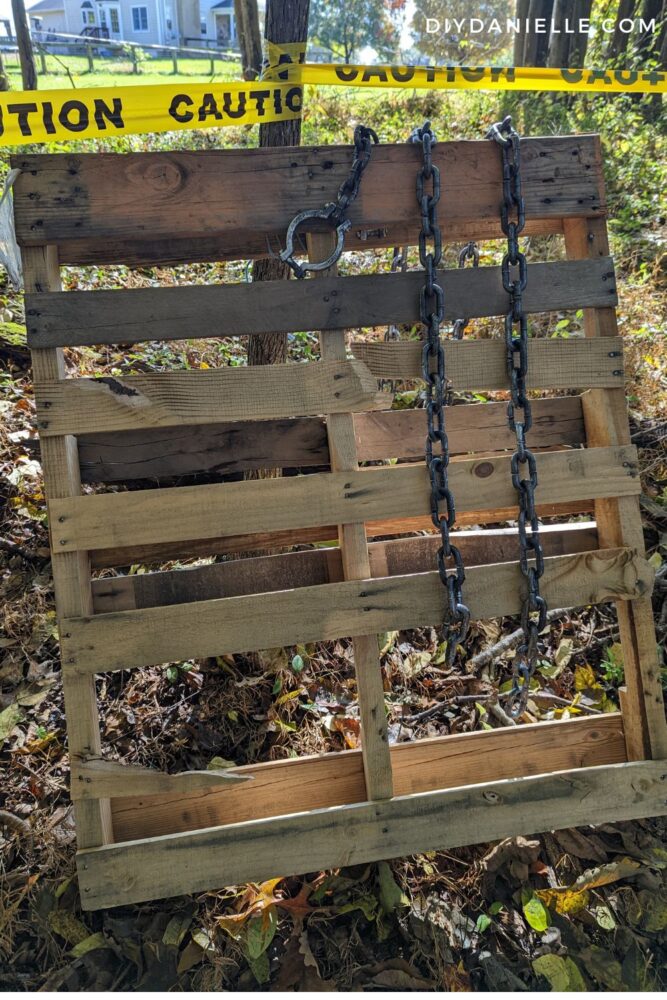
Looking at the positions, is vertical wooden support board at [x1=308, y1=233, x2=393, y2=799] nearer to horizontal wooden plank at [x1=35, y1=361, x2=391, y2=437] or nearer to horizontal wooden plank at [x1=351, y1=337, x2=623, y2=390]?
horizontal wooden plank at [x1=35, y1=361, x2=391, y2=437]

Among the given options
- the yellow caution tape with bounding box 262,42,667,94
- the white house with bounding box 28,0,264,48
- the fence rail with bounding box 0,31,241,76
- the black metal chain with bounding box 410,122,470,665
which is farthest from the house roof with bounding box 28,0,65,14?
the black metal chain with bounding box 410,122,470,665

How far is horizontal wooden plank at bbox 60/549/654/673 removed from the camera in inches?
93.8

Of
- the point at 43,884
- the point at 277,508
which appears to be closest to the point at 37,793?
the point at 43,884

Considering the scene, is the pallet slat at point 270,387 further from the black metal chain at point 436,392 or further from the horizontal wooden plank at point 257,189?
the horizontal wooden plank at point 257,189

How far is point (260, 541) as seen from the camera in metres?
2.73

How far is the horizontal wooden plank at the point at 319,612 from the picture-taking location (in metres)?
2.38

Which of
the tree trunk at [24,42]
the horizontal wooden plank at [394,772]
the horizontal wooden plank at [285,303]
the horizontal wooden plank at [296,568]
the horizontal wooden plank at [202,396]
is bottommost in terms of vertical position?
the horizontal wooden plank at [394,772]

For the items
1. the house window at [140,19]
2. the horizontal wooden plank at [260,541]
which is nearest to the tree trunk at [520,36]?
the house window at [140,19]

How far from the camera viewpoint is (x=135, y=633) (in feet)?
7.85

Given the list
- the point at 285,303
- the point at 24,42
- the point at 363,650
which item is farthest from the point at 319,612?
the point at 24,42

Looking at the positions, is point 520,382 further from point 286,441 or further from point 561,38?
point 561,38

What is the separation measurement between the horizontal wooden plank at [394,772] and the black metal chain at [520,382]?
36 cm

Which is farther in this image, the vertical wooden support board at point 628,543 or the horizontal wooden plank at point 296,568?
the vertical wooden support board at point 628,543

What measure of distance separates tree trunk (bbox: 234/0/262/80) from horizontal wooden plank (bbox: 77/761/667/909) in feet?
23.0
